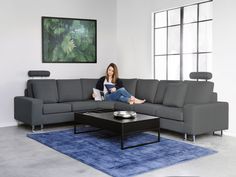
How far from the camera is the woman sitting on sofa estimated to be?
6.02 m

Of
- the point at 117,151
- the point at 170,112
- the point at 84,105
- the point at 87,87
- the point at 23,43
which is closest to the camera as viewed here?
the point at 117,151

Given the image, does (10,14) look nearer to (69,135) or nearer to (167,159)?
(69,135)

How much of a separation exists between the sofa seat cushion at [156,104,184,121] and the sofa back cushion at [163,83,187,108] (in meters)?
0.22

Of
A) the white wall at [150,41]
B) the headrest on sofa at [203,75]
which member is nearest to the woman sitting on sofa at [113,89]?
the white wall at [150,41]

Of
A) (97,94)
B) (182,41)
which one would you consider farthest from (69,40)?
(182,41)

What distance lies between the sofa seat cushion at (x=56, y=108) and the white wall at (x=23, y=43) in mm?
1036

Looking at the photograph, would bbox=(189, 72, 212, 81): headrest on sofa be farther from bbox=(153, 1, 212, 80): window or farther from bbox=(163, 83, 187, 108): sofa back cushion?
bbox=(153, 1, 212, 80): window

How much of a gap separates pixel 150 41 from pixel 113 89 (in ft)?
4.54

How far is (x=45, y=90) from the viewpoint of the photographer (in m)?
5.97

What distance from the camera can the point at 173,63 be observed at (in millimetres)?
6336

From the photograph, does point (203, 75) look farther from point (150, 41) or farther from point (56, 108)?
point (56, 108)

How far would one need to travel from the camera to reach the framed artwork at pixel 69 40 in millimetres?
6512

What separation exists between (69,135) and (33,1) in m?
2.95

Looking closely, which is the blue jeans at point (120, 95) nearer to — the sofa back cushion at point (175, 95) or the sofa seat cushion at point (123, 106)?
the sofa seat cushion at point (123, 106)
